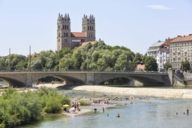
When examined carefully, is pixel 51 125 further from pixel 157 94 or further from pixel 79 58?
pixel 79 58

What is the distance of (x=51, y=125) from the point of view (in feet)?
136

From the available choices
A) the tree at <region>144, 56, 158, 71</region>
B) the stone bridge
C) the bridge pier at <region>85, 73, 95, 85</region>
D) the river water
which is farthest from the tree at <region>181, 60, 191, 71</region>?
the river water

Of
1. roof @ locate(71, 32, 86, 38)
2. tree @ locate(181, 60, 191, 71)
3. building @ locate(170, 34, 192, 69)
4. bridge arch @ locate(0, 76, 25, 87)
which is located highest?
roof @ locate(71, 32, 86, 38)

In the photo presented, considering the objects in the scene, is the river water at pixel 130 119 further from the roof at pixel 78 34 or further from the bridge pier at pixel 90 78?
the roof at pixel 78 34

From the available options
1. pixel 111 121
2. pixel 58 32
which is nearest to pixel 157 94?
pixel 111 121

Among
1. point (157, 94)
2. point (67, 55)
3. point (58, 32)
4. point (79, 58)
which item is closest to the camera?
point (157, 94)

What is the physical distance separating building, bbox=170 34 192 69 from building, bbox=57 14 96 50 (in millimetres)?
47958

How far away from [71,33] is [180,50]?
5704cm

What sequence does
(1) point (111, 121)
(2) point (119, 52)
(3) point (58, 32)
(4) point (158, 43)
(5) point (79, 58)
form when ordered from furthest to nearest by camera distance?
(3) point (58, 32) → (4) point (158, 43) → (5) point (79, 58) → (2) point (119, 52) → (1) point (111, 121)

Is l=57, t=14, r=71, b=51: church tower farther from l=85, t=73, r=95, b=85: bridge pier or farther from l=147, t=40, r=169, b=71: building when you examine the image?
l=85, t=73, r=95, b=85: bridge pier

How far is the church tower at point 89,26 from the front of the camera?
194000 millimetres

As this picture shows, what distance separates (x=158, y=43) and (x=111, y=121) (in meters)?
123

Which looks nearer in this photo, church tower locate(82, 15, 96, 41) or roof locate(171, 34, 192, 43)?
roof locate(171, 34, 192, 43)

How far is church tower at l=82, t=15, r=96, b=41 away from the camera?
19400cm
